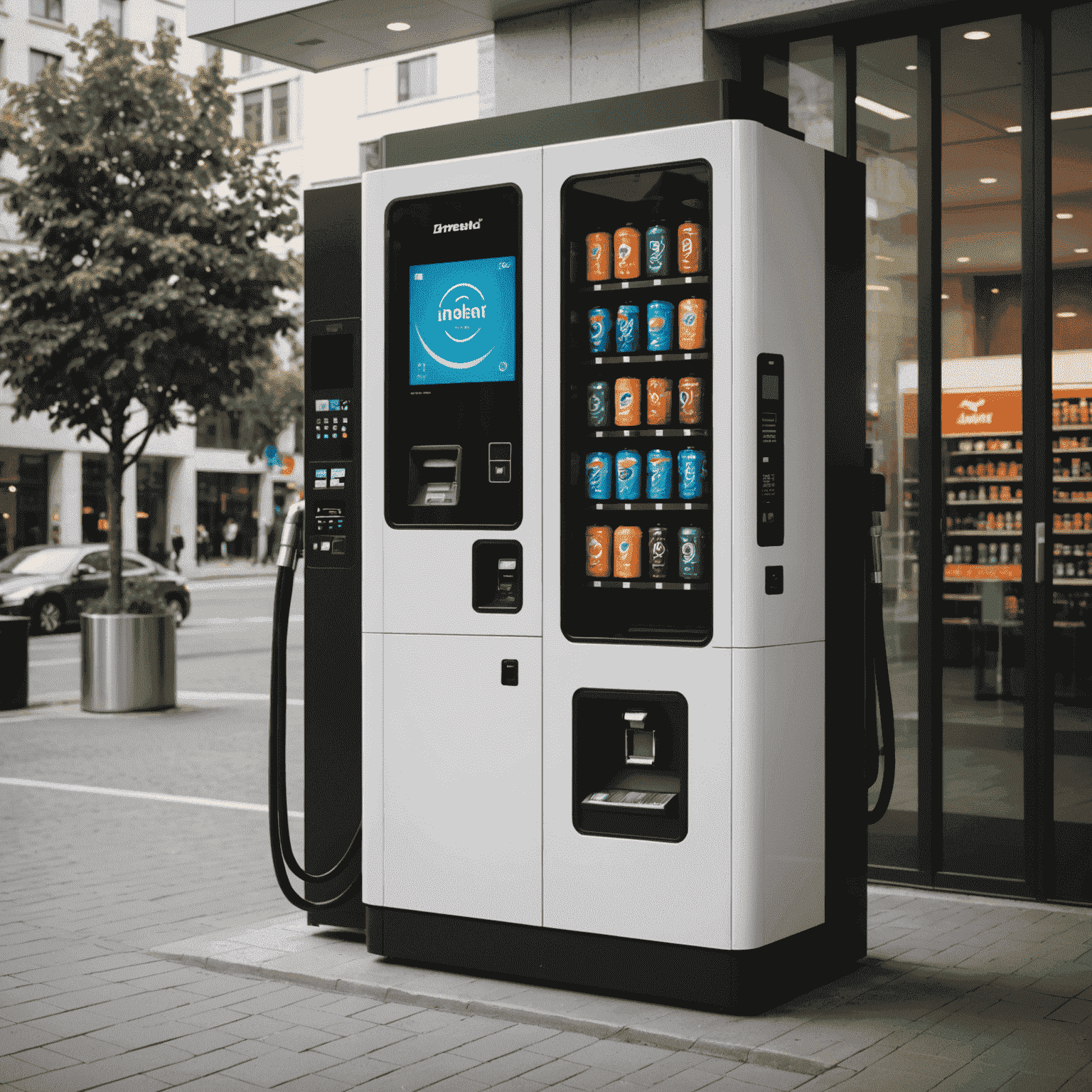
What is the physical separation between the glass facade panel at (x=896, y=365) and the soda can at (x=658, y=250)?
2.06 m

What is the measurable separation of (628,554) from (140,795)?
16.5ft

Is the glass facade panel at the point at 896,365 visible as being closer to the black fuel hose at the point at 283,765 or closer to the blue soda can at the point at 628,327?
the blue soda can at the point at 628,327

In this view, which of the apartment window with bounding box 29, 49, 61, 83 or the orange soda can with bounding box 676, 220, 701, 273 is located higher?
the apartment window with bounding box 29, 49, 61, 83

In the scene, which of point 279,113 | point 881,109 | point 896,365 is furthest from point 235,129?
point 896,365

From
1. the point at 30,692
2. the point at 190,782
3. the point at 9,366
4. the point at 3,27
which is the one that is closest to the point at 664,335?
the point at 190,782

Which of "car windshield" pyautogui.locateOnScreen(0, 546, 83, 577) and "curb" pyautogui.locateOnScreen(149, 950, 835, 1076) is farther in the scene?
"car windshield" pyautogui.locateOnScreen(0, 546, 83, 577)

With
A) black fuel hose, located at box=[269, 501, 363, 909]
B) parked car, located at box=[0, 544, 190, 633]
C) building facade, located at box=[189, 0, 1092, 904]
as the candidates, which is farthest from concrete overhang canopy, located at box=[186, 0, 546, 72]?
parked car, located at box=[0, 544, 190, 633]

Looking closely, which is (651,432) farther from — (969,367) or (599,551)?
(969,367)

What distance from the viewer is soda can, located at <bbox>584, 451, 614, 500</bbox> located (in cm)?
477

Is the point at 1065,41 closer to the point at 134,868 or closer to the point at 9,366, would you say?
the point at 134,868

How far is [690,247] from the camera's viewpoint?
181 inches

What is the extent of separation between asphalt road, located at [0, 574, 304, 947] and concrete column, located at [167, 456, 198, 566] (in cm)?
3056

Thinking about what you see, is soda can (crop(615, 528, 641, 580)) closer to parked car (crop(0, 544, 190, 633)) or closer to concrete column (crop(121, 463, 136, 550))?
parked car (crop(0, 544, 190, 633))

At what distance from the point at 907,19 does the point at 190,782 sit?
6315 millimetres
